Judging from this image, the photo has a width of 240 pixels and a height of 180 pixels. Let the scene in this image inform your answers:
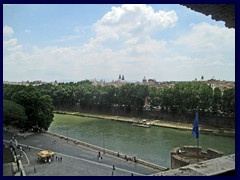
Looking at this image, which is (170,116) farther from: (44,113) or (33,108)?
(33,108)

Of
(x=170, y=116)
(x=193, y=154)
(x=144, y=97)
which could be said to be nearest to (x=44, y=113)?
(x=193, y=154)

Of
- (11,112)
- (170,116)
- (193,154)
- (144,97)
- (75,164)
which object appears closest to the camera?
(193,154)

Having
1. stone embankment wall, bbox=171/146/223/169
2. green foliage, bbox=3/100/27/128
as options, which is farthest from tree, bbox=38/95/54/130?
stone embankment wall, bbox=171/146/223/169

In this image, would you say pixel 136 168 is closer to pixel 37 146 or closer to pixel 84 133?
pixel 37 146

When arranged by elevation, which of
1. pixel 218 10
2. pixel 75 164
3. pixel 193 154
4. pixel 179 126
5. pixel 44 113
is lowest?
pixel 75 164

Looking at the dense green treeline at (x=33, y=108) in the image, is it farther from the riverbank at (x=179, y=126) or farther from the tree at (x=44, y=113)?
the riverbank at (x=179, y=126)

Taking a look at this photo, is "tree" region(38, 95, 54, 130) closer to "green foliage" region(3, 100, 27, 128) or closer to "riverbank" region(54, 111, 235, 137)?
"green foliage" region(3, 100, 27, 128)

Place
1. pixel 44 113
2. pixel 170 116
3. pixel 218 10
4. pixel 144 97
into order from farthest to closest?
pixel 144 97
pixel 170 116
pixel 44 113
pixel 218 10
